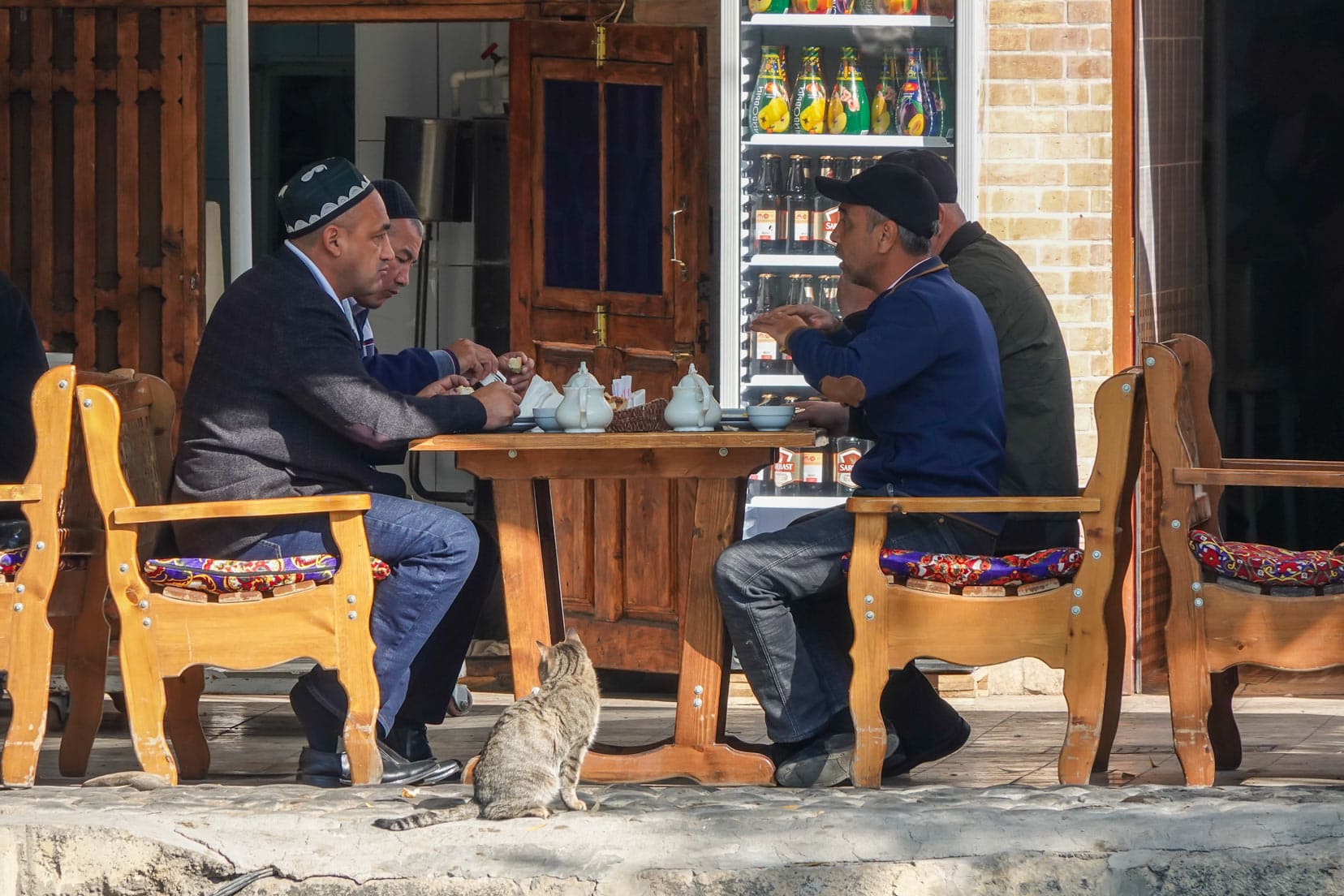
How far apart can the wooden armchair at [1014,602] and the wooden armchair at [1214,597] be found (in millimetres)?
96

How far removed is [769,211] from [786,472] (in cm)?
93

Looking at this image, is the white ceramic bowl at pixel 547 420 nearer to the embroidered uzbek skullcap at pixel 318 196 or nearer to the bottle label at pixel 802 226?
the embroidered uzbek skullcap at pixel 318 196

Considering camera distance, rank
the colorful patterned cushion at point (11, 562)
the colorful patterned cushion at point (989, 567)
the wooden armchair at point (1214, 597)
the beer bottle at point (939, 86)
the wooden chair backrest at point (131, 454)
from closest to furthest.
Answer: the wooden armchair at point (1214, 597), the colorful patterned cushion at point (989, 567), the colorful patterned cushion at point (11, 562), the wooden chair backrest at point (131, 454), the beer bottle at point (939, 86)

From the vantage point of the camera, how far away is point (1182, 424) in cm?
421

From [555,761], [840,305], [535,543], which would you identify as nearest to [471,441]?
[535,543]

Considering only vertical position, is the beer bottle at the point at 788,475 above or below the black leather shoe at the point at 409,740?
above

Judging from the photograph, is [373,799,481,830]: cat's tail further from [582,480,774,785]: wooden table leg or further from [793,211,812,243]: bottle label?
[793,211,812,243]: bottle label

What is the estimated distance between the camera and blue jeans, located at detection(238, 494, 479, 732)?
420 centimetres

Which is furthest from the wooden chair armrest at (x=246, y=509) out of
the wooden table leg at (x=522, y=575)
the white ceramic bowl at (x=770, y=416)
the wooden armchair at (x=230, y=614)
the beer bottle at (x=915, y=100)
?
the beer bottle at (x=915, y=100)

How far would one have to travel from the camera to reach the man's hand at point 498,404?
4258 millimetres

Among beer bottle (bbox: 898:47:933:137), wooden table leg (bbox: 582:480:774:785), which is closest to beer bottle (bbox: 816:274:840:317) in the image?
beer bottle (bbox: 898:47:933:137)

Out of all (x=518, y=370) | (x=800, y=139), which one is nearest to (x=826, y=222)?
(x=800, y=139)

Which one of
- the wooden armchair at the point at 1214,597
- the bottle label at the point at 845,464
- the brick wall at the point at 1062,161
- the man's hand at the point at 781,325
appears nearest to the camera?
the wooden armchair at the point at 1214,597

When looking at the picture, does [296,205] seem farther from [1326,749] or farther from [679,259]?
[1326,749]
